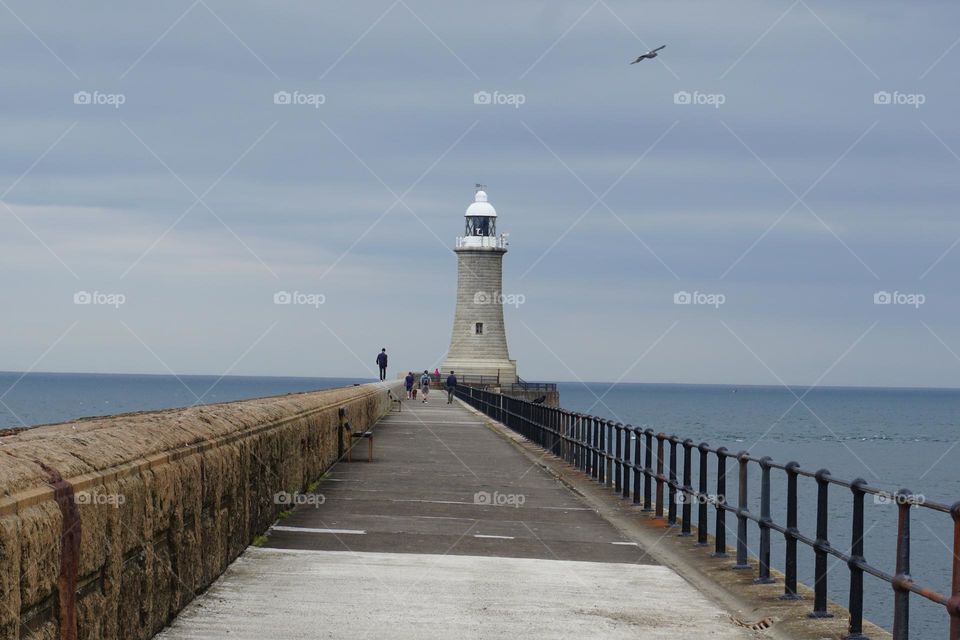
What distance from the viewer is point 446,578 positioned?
10352mm

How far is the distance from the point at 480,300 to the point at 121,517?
91.2 m

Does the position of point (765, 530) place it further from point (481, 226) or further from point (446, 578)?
point (481, 226)

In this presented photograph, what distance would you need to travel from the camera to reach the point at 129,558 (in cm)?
712

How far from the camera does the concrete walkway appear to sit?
848 cm

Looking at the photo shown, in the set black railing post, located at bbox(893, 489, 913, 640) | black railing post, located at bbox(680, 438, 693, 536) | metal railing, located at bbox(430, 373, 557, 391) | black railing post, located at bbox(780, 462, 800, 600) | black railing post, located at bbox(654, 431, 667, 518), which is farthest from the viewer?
metal railing, located at bbox(430, 373, 557, 391)

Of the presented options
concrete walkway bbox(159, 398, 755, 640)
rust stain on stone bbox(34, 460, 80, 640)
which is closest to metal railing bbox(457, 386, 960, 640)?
concrete walkway bbox(159, 398, 755, 640)

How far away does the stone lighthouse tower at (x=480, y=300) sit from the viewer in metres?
97.4

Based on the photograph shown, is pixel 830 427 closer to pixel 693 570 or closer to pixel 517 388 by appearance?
pixel 517 388

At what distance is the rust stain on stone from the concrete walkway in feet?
5.98

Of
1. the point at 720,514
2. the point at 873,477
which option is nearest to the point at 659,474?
the point at 720,514

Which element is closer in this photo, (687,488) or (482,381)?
A: (687,488)

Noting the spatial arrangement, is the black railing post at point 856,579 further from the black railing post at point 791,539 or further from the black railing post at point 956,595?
the black railing post at point 956,595

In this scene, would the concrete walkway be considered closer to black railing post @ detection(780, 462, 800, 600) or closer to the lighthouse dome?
black railing post @ detection(780, 462, 800, 600)

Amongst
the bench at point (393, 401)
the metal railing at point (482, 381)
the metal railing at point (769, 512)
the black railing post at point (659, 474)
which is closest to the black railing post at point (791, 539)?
the metal railing at point (769, 512)
